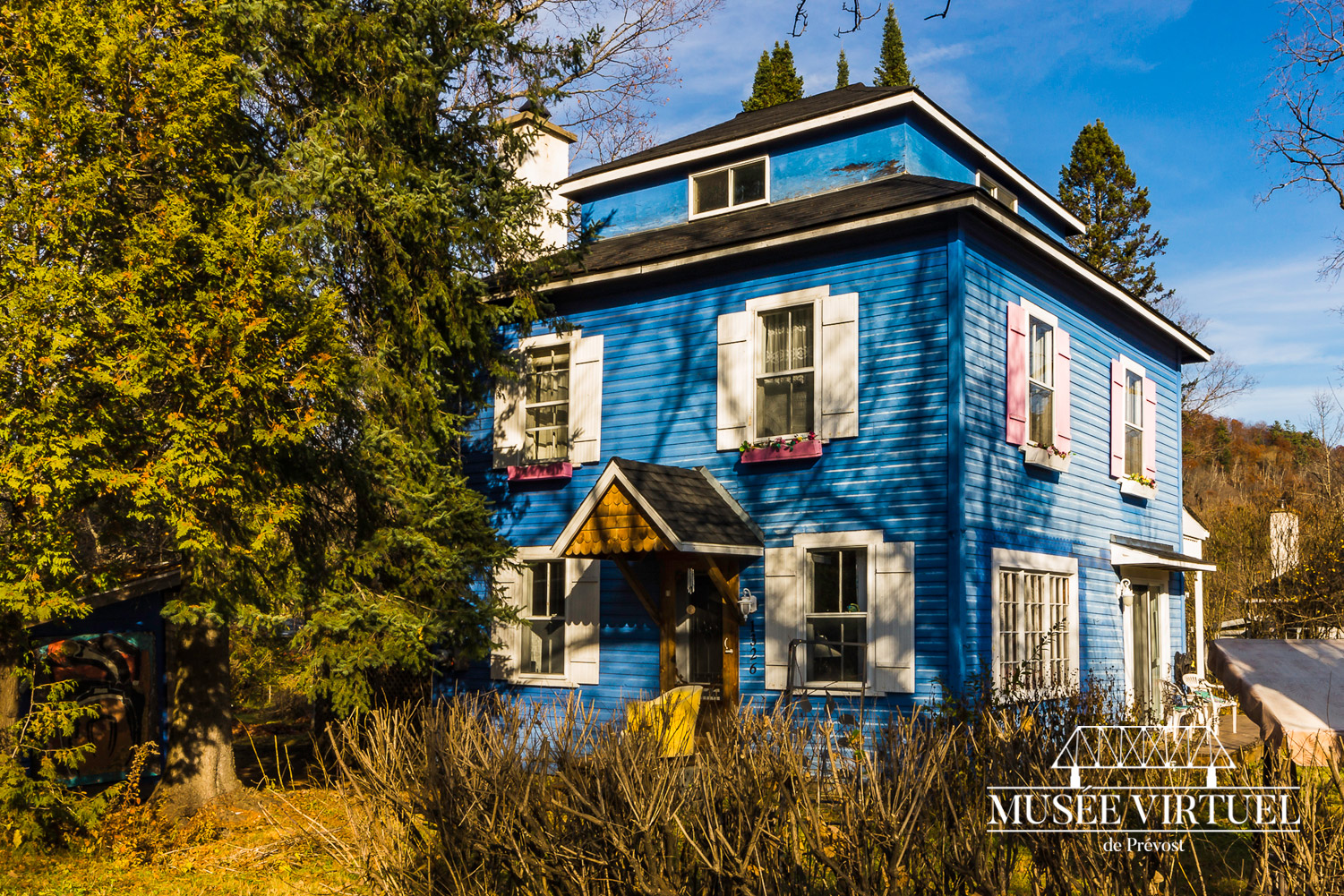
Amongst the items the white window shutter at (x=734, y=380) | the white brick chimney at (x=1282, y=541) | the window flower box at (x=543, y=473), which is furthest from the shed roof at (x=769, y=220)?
the white brick chimney at (x=1282, y=541)

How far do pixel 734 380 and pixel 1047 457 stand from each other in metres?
3.76

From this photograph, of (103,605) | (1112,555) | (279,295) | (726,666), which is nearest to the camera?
(279,295)

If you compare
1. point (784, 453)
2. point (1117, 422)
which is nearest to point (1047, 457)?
point (1117, 422)

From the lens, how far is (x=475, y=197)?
12359mm

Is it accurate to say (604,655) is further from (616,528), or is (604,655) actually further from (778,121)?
(778,121)

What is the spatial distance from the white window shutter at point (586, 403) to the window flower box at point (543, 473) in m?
0.16

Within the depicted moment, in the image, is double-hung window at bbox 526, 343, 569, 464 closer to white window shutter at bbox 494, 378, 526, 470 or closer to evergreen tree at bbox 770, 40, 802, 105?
white window shutter at bbox 494, 378, 526, 470

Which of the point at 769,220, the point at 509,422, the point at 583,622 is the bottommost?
the point at 583,622

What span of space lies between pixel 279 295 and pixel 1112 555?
35.9 feet

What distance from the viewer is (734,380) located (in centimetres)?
1252

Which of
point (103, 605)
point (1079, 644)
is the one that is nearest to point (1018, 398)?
point (1079, 644)

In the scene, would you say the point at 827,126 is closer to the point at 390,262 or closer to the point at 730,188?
the point at 730,188

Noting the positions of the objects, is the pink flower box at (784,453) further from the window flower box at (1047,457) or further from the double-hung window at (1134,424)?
the double-hung window at (1134,424)

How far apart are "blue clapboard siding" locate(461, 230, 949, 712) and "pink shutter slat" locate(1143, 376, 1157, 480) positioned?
6.13 metres
